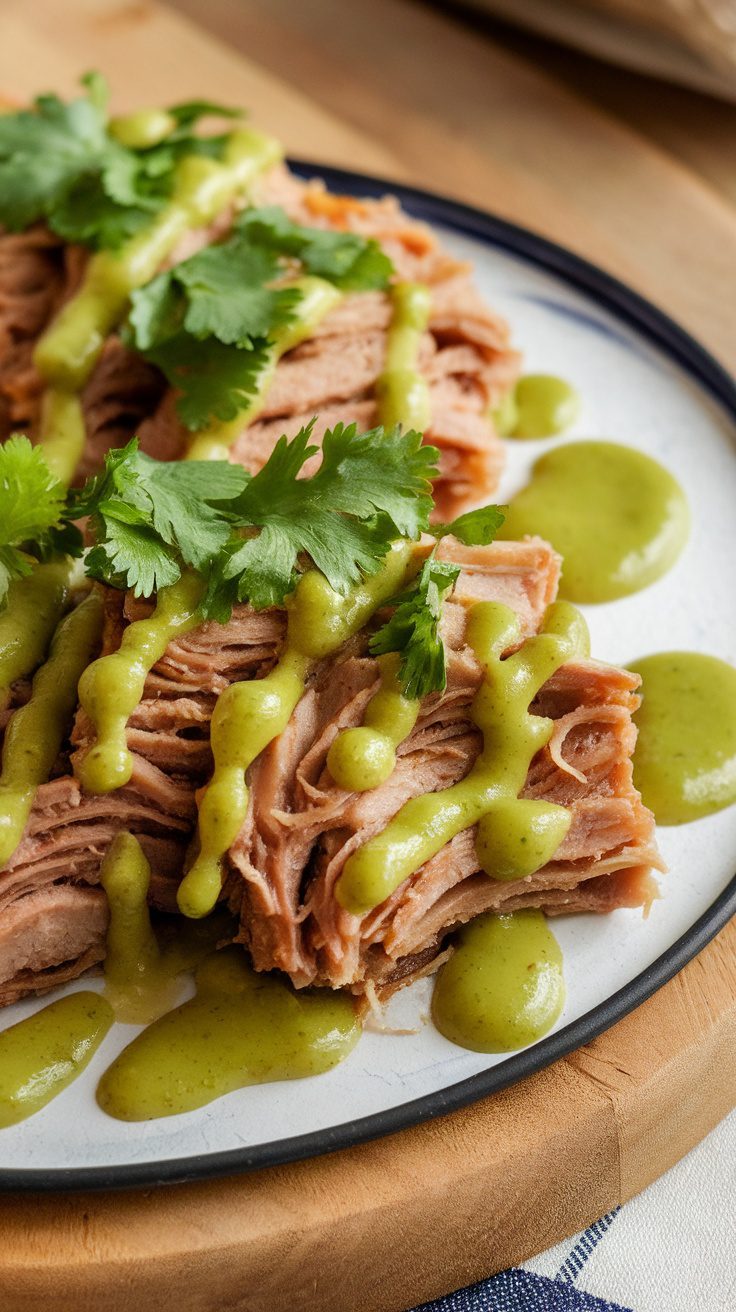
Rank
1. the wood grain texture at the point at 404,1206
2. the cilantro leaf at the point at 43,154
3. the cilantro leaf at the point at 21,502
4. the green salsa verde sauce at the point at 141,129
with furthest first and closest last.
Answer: the green salsa verde sauce at the point at 141,129 < the cilantro leaf at the point at 43,154 < the cilantro leaf at the point at 21,502 < the wood grain texture at the point at 404,1206

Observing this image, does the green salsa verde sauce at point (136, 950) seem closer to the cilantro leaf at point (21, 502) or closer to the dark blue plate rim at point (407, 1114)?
the dark blue plate rim at point (407, 1114)

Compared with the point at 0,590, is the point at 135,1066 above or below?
below

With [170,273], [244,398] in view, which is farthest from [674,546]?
[170,273]

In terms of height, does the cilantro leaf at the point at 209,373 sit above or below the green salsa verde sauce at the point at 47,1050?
above

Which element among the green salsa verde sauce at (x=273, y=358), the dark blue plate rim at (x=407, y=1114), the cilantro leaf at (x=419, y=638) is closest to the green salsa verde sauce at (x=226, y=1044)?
the dark blue plate rim at (x=407, y=1114)

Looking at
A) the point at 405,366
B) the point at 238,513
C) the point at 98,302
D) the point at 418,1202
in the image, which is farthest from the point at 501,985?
the point at 98,302

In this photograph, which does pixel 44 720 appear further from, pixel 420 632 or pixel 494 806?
pixel 494 806

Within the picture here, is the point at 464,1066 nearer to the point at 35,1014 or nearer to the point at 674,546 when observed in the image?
the point at 35,1014
